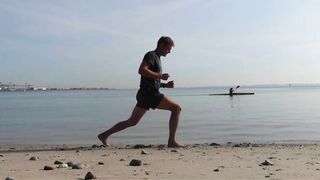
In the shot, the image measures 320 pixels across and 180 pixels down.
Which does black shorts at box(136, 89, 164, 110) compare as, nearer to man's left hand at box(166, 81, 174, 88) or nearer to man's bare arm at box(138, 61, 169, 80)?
man's left hand at box(166, 81, 174, 88)

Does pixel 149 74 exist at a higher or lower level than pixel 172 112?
higher

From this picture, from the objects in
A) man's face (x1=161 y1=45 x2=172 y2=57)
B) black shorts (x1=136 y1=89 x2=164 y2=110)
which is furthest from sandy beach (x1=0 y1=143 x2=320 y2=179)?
man's face (x1=161 y1=45 x2=172 y2=57)

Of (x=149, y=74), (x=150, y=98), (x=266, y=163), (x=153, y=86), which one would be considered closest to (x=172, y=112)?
(x=150, y=98)

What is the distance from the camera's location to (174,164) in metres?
6.17

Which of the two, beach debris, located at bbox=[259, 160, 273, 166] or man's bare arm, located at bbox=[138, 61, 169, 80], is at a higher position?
man's bare arm, located at bbox=[138, 61, 169, 80]

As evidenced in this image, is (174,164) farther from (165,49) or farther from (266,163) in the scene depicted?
(165,49)

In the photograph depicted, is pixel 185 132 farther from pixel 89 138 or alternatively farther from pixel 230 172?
pixel 230 172

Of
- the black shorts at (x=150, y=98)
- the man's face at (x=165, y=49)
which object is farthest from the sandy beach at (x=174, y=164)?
the man's face at (x=165, y=49)

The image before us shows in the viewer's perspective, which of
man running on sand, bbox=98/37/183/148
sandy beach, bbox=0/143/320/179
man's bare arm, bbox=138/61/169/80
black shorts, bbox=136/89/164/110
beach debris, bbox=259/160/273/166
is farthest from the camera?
black shorts, bbox=136/89/164/110

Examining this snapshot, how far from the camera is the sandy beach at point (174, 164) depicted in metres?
5.36

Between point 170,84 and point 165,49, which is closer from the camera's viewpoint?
point 170,84

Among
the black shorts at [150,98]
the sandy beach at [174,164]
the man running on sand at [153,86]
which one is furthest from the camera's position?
the black shorts at [150,98]

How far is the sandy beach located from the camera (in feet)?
17.6

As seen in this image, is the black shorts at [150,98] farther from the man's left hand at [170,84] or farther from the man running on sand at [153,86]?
the man's left hand at [170,84]
